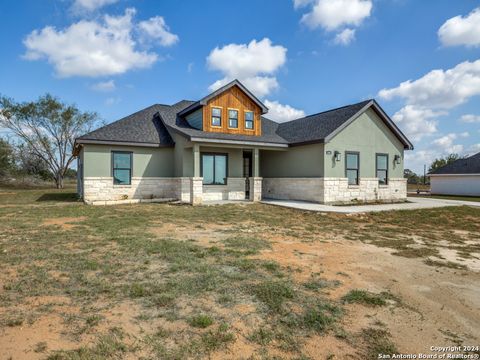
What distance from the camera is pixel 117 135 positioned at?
16.9 m

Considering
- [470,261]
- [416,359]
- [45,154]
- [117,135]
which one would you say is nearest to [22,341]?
[416,359]

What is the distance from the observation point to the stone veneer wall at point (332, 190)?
16125mm

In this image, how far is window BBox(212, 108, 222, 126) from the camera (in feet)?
57.2

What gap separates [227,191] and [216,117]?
175 inches

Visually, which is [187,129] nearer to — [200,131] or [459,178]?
[200,131]

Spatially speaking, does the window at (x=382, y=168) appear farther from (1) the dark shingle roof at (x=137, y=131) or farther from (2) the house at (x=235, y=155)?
(1) the dark shingle roof at (x=137, y=131)

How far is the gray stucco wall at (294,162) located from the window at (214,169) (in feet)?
11.8

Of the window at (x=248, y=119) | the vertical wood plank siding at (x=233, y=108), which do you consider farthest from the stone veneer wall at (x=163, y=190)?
the window at (x=248, y=119)

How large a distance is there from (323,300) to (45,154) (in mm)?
40014

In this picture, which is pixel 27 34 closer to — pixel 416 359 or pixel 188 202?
pixel 188 202

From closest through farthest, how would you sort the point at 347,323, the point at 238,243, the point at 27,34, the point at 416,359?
the point at 416,359 < the point at 347,323 < the point at 238,243 < the point at 27,34

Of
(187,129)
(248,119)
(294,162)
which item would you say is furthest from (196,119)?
(294,162)

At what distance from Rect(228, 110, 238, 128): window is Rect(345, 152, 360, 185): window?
6.72 meters

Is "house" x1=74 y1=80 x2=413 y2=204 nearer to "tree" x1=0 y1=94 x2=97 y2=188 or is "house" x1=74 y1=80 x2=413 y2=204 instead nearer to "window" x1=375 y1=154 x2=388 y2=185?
"window" x1=375 y1=154 x2=388 y2=185
